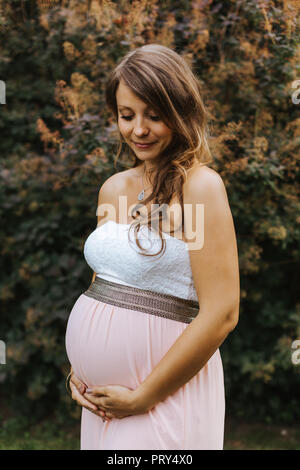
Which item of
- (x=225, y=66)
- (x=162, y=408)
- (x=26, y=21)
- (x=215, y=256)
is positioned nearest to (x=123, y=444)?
(x=162, y=408)

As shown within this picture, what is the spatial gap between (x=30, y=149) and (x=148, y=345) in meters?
2.32

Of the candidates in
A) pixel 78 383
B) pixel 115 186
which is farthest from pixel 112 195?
pixel 78 383

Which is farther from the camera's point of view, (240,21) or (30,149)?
(30,149)

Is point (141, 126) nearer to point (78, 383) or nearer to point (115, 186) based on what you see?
point (115, 186)

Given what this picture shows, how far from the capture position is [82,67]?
312 cm

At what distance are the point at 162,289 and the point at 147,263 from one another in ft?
0.35

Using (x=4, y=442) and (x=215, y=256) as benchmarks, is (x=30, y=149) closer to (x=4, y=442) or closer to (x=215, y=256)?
(x=4, y=442)

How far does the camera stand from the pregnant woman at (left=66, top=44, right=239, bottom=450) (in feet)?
4.88

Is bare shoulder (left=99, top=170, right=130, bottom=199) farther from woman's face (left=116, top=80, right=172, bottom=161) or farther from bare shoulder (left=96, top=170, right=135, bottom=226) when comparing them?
woman's face (left=116, top=80, right=172, bottom=161)

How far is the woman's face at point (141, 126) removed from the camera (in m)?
1.59

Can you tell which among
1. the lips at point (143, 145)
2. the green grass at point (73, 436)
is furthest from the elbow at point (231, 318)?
the green grass at point (73, 436)

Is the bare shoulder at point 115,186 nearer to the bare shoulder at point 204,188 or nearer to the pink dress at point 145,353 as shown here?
the pink dress at point 145,353

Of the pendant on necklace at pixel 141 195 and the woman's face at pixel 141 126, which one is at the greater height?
the woman's face at pixel 141 126
